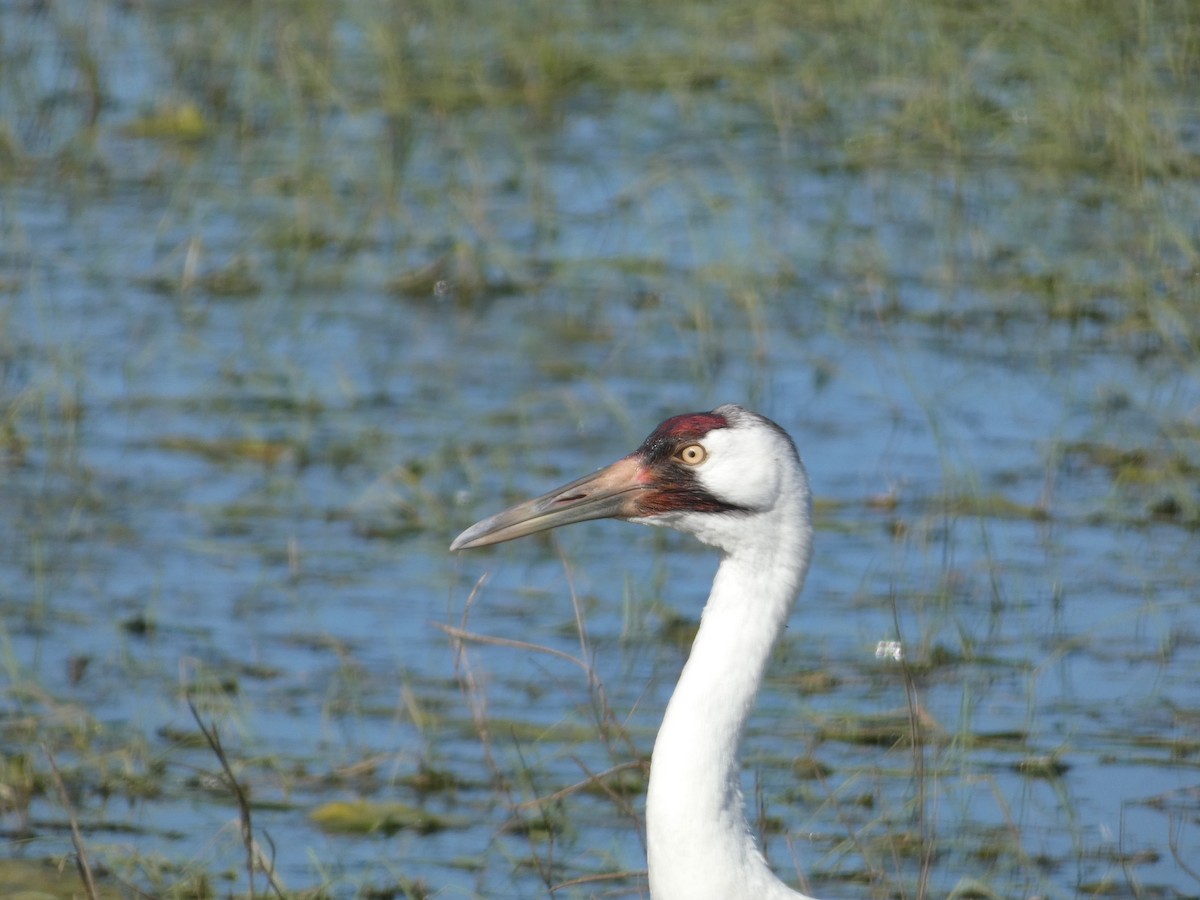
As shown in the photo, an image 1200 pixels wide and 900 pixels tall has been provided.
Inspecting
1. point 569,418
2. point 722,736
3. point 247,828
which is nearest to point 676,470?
point 722,736

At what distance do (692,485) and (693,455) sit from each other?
0.20 ft

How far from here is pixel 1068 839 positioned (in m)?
5.91

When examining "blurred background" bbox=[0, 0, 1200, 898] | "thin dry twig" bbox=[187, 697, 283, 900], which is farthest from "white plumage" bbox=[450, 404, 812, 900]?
"thin dry twig" bbox=[187, 697, 283, 900]

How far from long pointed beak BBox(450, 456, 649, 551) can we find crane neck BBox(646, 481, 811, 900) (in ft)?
1.14

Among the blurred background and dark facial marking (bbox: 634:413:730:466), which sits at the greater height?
dark facial marking (bbox: 634:413:730:466)

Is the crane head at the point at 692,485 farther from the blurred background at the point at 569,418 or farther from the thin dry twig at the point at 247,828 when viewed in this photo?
the thin dry twig at the point at 247,828

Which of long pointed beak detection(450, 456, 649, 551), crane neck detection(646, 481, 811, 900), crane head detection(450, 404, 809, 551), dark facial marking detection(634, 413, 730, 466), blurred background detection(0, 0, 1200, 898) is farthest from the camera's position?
blurred background detection(0, 0, 1200, 898)

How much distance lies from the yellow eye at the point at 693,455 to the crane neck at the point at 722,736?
7.7 inches

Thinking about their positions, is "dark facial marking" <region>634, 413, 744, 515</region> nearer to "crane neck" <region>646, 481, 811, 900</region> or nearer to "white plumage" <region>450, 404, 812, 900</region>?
"white plumage" <region>450, 404, 812, 900</region>

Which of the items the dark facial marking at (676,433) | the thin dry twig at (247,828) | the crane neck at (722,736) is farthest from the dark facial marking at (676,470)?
the thin dry twig at (247,828)

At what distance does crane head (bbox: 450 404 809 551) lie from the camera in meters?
4.64

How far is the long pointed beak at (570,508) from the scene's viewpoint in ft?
16.1

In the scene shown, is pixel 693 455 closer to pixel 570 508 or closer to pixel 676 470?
pixel 676 470

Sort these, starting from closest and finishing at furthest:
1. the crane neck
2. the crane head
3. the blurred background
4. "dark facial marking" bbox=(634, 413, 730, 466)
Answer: the crane neck, the crane head, "dark facial marking" bbox=(634, 413, 730, 466), the blurred background
